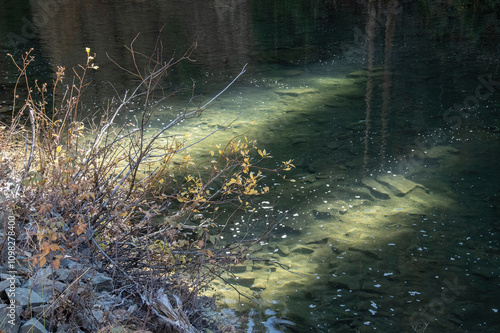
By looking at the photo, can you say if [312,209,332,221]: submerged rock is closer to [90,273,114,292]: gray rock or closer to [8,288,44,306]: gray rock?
[90,273,114,292]: gray rock

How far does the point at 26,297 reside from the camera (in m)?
2.51

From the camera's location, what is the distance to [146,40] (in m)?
13.4

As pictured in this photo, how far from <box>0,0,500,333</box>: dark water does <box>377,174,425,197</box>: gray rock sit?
0.9 inches

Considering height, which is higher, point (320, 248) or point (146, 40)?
point (146, 40)

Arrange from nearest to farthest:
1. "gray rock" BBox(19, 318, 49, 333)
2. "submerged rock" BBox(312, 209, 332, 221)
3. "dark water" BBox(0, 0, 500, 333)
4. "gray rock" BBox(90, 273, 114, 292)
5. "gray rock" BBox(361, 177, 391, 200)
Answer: "gray rock" BBox(19, 318, 49, 333), "gray rock" BBox(90, 273, 114, 292), "dark water" BBox(0, 0, 500, 333), "submerged rock" BBox(312, 209, 332, 221), "gray rock" BBox(361, 177, 391, 200)

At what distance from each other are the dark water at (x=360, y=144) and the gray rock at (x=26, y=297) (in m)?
1.44

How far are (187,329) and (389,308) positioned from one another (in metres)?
1.57

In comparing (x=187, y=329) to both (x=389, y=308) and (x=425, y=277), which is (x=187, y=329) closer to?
(x=389, y=308)

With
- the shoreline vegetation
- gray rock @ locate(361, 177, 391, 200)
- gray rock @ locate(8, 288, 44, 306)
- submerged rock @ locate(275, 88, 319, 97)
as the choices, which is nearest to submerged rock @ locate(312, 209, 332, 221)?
gray rock @ locate(361, 177, 391, 200)

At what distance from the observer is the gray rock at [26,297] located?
246cm

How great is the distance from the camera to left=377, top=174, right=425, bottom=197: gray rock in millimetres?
5280

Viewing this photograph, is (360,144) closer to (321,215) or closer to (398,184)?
(398,184)

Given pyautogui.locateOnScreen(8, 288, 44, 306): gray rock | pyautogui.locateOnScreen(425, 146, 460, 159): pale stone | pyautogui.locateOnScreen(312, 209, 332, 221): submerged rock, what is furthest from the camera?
pyautogui.locateOnScreen(425, 146, 460, 159): pale stone

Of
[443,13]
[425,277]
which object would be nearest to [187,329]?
[425,277]
